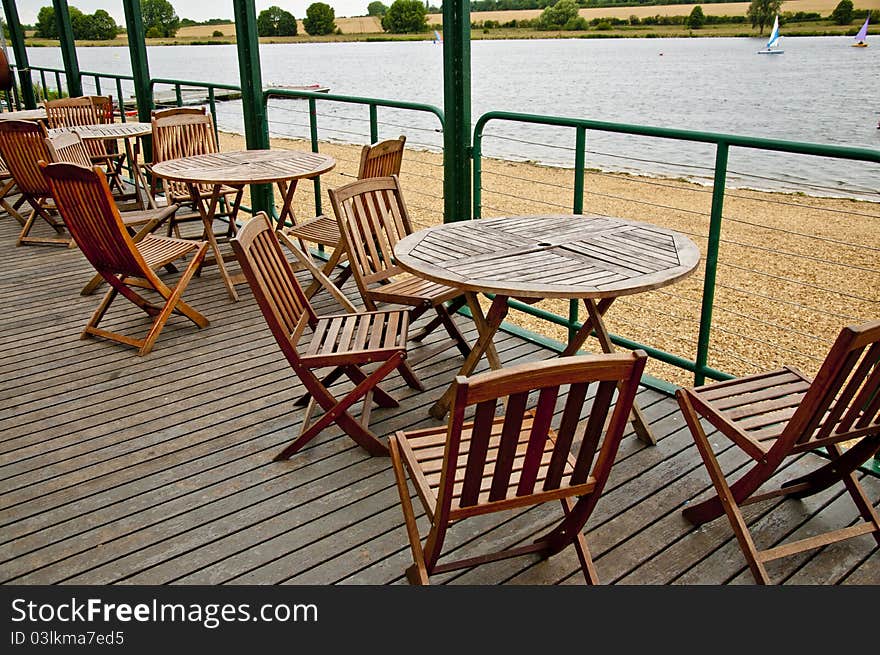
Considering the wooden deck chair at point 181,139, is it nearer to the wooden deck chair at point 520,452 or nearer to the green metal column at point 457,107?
the green metal column at point 457,107

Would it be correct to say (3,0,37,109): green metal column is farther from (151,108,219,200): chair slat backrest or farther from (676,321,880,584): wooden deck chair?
(676,321,880,584): wooden deck chair

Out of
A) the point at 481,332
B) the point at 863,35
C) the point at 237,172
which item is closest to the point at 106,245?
the point at 237,172

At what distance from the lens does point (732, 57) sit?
6197cm

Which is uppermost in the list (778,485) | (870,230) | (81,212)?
(81,212)

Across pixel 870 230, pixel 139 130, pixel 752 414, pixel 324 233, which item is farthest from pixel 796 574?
pixel 870 230

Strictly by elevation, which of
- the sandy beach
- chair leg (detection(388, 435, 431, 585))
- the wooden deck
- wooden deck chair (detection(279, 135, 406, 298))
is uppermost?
wooden deck chair (detection(279, 135, 406, 298))

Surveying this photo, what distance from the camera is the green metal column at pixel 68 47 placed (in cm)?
943

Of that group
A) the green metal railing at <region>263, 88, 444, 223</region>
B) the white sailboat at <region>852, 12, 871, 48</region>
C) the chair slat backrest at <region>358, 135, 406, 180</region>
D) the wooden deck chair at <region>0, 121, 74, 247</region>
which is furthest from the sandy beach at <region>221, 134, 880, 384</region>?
the white sailboat at <region>852, 12, 871, 48</region>

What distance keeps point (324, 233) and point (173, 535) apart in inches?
100

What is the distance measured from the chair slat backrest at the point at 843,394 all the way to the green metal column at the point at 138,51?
767 centimetres

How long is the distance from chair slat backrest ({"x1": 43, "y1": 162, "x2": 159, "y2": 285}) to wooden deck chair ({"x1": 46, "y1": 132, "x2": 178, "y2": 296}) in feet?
0.70

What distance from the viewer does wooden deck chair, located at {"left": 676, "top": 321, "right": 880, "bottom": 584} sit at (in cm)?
201

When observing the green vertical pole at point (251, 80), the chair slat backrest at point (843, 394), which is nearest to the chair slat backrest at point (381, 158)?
the green vertical pole at point (251, 80)
